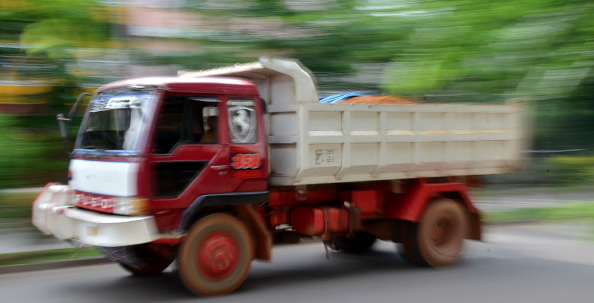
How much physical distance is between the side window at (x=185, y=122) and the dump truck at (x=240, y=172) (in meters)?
0.01

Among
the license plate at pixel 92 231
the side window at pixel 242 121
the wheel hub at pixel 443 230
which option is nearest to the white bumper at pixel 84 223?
the license plate at pixel 92 231

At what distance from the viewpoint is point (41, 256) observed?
8.41 m

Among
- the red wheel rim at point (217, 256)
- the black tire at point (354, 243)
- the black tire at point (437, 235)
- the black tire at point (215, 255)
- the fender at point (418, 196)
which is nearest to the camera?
the black tire at point (215, 255)

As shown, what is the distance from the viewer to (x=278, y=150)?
6812 millimetres

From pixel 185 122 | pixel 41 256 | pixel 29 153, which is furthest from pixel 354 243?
pixel 29 153

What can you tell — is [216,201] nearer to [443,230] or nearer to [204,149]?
[204,149]

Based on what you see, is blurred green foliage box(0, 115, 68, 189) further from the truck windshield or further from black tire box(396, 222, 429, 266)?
black tire box(396, 222, 429, 266)

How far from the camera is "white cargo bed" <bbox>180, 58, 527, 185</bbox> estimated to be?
21.6ft

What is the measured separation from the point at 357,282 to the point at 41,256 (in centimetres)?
453

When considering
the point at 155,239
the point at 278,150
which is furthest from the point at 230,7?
the point at 155,239

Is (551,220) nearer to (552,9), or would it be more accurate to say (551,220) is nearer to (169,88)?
(552,9)

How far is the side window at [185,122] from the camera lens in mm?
6051

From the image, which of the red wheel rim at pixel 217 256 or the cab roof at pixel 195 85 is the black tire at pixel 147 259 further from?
the cab roof at pixel 195 85

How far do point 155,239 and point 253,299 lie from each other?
129cm
